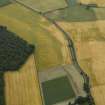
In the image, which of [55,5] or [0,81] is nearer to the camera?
[0,81]

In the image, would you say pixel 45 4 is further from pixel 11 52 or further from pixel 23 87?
pixel 23 87

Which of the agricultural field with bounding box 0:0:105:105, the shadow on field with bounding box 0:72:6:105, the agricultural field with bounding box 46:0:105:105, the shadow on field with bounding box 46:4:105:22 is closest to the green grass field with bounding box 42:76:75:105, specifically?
the agricultural field with bounding box 0:0:105:105

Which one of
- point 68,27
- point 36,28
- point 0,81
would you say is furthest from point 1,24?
point 0,81

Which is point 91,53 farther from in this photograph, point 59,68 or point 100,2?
point 100,2

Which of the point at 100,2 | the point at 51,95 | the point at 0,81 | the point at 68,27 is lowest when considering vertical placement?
the point at 51,95

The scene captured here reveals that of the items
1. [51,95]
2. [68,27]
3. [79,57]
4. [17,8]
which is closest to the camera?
[51,95]

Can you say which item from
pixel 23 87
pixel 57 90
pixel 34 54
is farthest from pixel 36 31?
pixel 57 90

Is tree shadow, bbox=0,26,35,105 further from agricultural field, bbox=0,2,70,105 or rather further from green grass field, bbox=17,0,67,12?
green grass field, bbox=17,0,67,12

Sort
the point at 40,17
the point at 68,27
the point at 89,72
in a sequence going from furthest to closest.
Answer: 1. the point at 40,17
2. the point at 68,27
3. the point at 89,72
